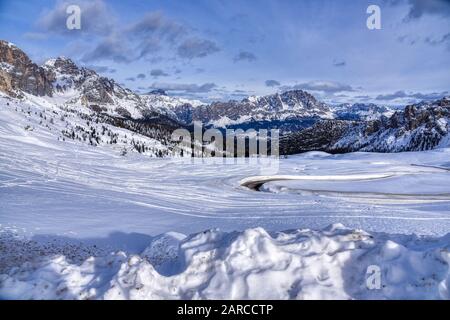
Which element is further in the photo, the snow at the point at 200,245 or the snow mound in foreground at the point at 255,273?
the snow at the point at 200,245

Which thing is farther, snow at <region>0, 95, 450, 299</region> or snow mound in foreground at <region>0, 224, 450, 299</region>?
snow at <region>0, 95, 450, 299</region>

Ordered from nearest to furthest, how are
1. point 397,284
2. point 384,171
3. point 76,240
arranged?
1. point 397,284
2. point 76,240
3. point 384,171

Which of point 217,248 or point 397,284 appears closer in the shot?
point 397,284

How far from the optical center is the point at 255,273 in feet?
36.2

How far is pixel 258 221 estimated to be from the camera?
23625 millimetres

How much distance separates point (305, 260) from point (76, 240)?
10.3m

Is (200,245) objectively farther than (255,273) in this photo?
Yes

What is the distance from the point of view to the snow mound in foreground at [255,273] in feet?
34.4

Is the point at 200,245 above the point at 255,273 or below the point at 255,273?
above

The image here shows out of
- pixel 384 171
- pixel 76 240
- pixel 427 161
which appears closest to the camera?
pixel 76 240

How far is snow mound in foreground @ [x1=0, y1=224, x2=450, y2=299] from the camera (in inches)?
412
